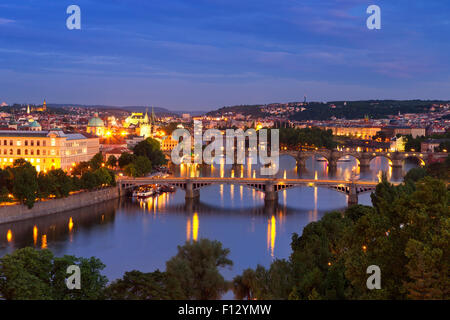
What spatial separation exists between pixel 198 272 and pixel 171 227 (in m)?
9.22

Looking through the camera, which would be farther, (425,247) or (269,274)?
(269,274)

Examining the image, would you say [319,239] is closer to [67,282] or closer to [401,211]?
[401,211]

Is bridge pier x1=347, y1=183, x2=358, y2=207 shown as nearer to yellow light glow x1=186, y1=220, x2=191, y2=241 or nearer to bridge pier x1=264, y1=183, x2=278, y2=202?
bridge pier x1=264, y1=183, x2=278, y2=202

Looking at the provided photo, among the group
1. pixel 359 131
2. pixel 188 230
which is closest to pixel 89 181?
pixel 188 230

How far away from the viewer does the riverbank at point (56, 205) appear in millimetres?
17484

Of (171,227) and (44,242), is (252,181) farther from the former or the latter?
(44,242)

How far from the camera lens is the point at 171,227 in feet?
58.7

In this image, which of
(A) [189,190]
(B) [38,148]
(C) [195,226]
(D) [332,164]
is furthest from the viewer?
(D) [332,164]

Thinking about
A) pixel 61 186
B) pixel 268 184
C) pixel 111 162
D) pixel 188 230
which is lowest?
pixel 188 230

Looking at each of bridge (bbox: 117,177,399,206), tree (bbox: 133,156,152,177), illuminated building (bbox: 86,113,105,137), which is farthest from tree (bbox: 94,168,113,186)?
→ illuminated building (bbox: 86,113,105,137)

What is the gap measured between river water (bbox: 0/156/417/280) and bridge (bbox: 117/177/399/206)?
0.44 metres
